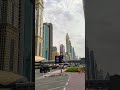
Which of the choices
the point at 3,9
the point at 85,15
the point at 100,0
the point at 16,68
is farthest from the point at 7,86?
the point at 100,0

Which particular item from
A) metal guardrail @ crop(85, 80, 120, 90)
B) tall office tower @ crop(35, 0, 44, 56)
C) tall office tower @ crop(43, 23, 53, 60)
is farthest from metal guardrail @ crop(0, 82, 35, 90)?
tall office tower @ crop(43, 23, 53, 60)

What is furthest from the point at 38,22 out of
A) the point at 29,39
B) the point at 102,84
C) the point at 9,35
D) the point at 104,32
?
the point at 102,84

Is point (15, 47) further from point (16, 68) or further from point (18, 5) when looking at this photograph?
point (18, 5)

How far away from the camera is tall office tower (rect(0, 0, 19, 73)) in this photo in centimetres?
710

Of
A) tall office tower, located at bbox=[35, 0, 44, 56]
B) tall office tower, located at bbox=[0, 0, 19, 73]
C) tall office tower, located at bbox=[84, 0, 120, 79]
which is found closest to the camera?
tall office tower, located at bbox=[84, 0, 120, 79]

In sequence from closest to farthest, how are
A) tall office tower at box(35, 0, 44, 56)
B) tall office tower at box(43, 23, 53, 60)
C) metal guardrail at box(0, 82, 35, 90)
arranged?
metal guardrail at box(0, 82, 35, 90) → tall office tower at box(35, 0, 44, 56) → tall office tower at box(43, 23, 53, 60)

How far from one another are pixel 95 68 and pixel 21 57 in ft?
5.52

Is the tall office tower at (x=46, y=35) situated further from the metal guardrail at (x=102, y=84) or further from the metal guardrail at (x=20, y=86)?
the metal guardrail at (x=102, y=84)

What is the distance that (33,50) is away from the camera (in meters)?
7.28

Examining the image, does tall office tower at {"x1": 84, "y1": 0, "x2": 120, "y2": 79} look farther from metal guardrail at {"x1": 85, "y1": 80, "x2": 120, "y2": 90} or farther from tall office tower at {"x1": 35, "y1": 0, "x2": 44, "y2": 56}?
tall office tower at {"x1": 35, "y1": 0, "x2": 44, "y2": 56}

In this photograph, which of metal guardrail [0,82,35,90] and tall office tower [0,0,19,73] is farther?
tall office tower [0,0,19,73]

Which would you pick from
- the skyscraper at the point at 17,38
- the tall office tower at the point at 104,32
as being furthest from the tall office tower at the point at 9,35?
the tall office tower at the point at 104,32

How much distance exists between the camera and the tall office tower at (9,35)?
710cm

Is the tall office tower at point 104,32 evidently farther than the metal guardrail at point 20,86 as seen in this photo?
Yes
